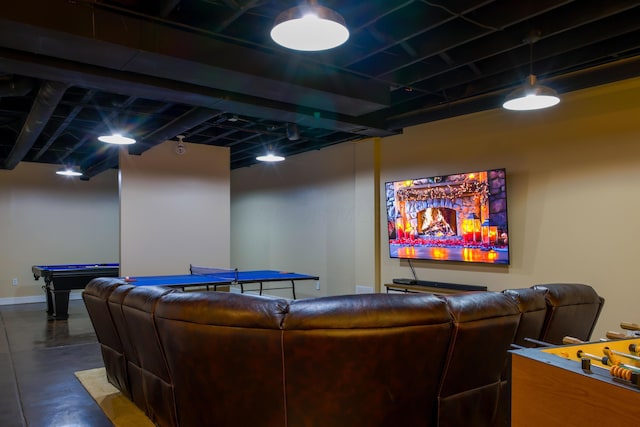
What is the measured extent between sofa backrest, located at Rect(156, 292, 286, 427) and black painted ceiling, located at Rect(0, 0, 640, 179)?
1899 millimetres

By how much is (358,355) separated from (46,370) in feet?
11.7

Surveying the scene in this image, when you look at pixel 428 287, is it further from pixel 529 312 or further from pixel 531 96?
pixel 529 312

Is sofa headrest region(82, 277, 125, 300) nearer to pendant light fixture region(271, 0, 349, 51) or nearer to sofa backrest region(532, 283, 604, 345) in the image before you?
pendant light fixture region(271, 0, 349, 51)

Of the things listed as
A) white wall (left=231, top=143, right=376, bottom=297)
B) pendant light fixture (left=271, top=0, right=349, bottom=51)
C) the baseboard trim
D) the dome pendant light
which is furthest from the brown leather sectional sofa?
the baseboard trim

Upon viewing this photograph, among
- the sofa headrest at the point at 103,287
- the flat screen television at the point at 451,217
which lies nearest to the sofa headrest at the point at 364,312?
the sofa headrest at the point at 103,287

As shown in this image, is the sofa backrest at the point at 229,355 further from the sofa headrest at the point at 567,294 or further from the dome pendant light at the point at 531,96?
the dome pendant light at the point at 531,96

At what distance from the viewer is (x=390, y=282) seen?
6270 mm

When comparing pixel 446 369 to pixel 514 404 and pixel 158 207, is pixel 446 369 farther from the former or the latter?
pixel 158 207

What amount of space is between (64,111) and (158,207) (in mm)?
1924

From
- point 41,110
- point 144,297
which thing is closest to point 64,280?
point 41,110

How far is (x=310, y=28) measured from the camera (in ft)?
8.00

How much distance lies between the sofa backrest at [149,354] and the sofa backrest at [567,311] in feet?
7.27

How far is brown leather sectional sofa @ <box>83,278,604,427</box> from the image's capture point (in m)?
2.01

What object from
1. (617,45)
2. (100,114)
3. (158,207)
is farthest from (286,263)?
(617,45)
